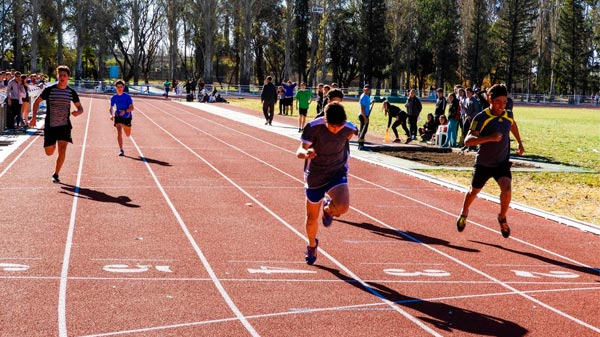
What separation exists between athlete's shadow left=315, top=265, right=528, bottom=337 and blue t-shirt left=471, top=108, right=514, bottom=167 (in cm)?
291


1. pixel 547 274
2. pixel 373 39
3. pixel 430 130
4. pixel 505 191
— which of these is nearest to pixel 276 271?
pixel 547 274

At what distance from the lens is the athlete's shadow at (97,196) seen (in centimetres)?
1192

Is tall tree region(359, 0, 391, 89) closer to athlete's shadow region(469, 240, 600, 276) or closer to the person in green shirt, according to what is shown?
the person in green shirt

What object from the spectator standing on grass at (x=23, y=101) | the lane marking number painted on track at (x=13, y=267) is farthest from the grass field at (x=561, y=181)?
the spectator standing on grass at (x=23, y=101)

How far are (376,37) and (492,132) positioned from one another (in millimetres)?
75168

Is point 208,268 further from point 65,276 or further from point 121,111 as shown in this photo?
point 121,111

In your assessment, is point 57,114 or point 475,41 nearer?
point 57,114

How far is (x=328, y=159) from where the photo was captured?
25.6 feet

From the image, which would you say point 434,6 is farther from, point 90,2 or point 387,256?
point 387,256

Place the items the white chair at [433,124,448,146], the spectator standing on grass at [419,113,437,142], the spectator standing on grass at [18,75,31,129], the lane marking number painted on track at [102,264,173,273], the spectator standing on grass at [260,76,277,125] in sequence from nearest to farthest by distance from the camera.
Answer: the lane marking number painted on track at [102,264,173,273]
the white chair at [433,124,448,146]
the spectator standing on grass at [18,75,31,129]
the spectator standing on grass at [419,113,437,142]
the spectator standing on grass at [260,76,277,125]

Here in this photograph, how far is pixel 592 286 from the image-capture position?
25.7ft

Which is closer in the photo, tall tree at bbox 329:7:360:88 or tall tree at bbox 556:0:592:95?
tall tree at bbox 329:7:360:88

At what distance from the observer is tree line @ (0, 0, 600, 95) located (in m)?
80.4

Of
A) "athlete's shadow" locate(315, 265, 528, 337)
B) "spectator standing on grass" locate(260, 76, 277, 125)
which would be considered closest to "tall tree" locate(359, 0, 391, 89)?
"spectator standing on grass" locate(260, 76, 277, 125)
